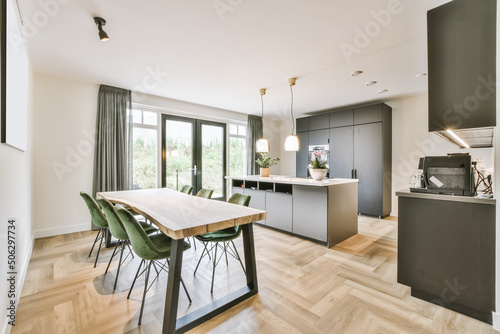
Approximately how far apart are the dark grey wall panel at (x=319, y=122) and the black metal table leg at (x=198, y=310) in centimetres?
455

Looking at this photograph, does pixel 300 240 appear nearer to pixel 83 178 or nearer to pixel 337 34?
pixel 337 34

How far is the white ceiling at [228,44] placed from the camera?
2.07 metres

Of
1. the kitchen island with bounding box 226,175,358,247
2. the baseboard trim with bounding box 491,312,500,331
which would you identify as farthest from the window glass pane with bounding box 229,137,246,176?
the baseboard trim with bounding box 491,312,500,331

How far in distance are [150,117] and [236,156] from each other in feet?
8.30

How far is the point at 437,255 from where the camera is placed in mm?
1926

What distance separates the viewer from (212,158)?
5.95 meters

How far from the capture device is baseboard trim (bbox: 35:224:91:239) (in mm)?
3589

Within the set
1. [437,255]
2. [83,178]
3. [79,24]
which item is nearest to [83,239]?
[83,178]

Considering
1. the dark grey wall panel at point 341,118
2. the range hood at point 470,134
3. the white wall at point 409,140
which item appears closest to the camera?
the range hood at point 470,134

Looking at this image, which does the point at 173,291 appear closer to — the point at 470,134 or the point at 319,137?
the point at 470,134

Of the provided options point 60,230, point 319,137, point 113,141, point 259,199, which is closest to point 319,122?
point 319,137

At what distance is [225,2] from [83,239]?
12.8 feet

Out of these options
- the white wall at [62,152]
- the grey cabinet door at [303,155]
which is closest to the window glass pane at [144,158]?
the white wall at [62,152]

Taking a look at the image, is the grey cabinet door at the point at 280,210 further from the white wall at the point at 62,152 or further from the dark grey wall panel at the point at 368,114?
the white wall at the point at 62,152
